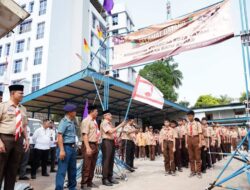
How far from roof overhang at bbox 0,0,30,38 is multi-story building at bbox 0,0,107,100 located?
62.7 ft

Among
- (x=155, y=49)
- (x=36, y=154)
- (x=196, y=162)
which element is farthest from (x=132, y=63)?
(x=36, y=154)

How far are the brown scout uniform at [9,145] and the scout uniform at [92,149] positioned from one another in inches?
65.0

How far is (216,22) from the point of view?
17.6 feet

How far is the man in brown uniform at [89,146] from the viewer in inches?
202

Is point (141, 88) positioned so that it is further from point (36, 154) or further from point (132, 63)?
point (36, 154)

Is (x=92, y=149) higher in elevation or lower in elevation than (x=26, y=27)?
lower

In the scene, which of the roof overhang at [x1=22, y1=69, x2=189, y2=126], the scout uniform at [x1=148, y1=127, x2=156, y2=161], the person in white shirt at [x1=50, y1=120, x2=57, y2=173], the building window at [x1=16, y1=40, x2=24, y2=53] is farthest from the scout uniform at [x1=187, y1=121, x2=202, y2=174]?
the building window at [x1=16, y1=40, x2=24, y2=53]

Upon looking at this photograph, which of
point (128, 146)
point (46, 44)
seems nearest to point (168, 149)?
point (128, 146)

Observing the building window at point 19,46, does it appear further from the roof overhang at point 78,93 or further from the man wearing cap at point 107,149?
the man wearing cap at point 107,149

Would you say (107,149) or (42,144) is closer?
(107,149)

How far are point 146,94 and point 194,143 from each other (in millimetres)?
2092

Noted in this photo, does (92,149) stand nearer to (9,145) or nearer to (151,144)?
(9,145)

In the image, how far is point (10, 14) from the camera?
13.6ft

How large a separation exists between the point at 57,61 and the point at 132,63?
21.7m
